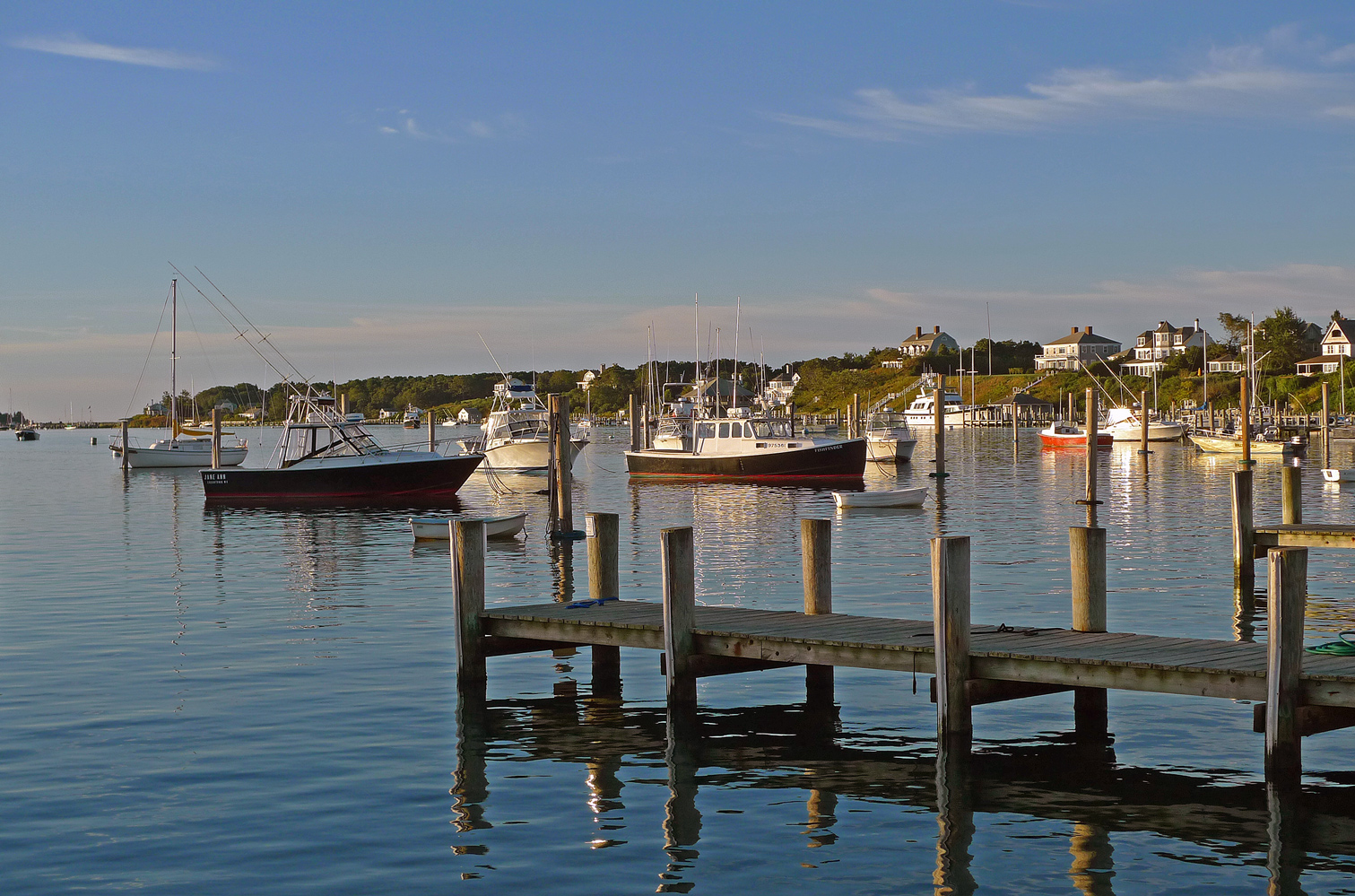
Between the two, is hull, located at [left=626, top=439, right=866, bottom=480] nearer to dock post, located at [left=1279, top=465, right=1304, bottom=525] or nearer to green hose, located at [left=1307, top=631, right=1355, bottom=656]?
dock post, located at [left=1279, top=465, right=1304, bottom=525]

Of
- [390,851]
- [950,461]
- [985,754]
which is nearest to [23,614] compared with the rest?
[390,851]

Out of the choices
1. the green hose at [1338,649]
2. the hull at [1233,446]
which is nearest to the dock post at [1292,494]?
the green hose at [1338,649]

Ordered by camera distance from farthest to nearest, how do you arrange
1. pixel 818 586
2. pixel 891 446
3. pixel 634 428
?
pixel 891 446, pixel 634 428, pixel 818 586

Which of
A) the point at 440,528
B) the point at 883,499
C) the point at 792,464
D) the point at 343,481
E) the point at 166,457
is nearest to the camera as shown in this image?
the point at 440,528

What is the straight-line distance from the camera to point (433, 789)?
1305 centimetres

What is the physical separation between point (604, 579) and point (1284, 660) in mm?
8786

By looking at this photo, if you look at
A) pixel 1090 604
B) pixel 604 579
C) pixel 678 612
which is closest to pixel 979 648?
pixel 1090 604

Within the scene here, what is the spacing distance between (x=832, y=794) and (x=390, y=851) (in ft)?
13.5

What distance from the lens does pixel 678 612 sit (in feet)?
48.2

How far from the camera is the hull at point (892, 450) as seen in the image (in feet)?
264

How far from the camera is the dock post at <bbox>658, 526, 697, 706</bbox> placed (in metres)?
14.6

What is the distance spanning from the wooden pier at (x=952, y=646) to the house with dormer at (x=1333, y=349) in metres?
143

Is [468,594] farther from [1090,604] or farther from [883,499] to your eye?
[883,499]

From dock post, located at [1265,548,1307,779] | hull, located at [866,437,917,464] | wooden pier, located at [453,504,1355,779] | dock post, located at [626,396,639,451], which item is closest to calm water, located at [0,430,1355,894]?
dock post, located at [1265,548,1307,779]
